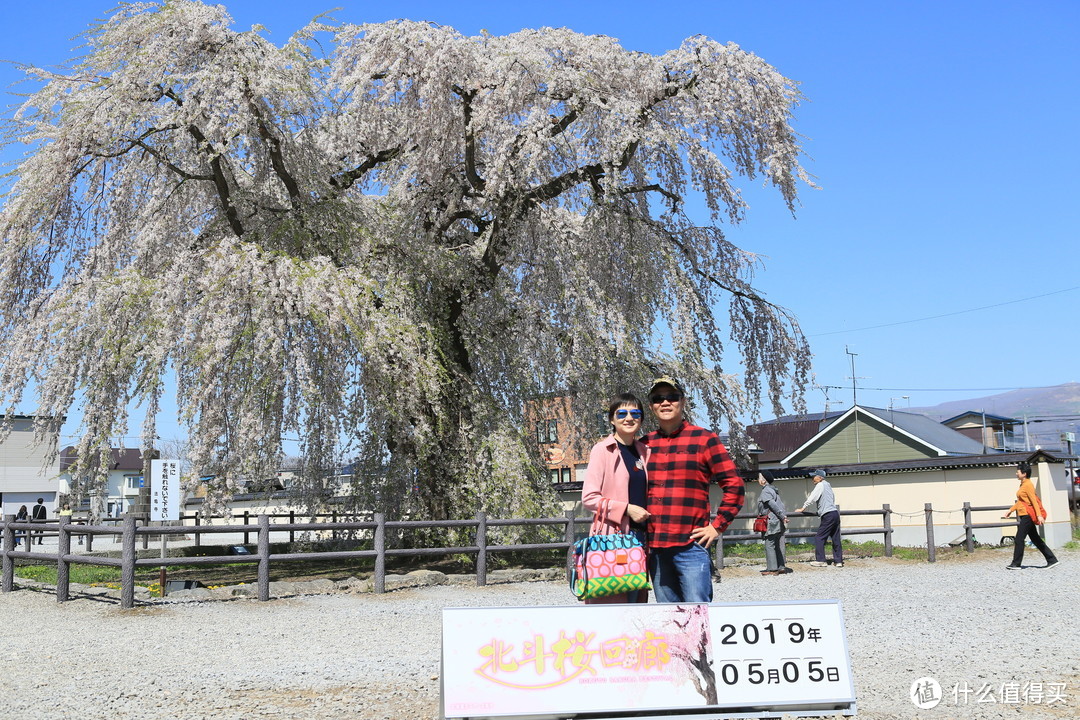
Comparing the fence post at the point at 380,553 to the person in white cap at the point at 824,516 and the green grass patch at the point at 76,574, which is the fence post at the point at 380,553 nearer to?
the green grass patch at the point at 76,574

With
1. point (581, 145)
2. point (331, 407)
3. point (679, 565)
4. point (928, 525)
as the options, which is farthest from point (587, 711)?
point (928, 525)

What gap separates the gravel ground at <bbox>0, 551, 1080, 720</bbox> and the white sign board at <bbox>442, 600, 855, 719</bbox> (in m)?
1.15

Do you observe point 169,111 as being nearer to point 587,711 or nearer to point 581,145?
point 581,145

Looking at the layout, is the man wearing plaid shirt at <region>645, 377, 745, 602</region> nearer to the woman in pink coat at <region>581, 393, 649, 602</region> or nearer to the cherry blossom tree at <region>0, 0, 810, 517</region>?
the woman in pink coat at <region>581, 393, 649, 602</region>

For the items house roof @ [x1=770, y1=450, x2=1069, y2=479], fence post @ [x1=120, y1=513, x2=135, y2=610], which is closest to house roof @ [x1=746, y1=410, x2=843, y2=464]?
house roof @ [x1=770, y1=450, x2=1069, y2=479]

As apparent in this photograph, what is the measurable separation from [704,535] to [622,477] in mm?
587

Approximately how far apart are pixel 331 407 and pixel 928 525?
38.0 feet

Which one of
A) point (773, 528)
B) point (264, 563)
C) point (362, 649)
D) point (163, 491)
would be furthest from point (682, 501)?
point (163, 491)

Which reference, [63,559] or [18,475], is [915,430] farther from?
[18,475]

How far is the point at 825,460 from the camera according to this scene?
124 ft

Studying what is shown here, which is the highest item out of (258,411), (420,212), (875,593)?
(420,212)

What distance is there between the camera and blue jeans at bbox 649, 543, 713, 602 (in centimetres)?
527

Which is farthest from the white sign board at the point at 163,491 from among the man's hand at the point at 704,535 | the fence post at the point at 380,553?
the man's hand at the point at 704,535

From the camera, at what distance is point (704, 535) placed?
5234mm
